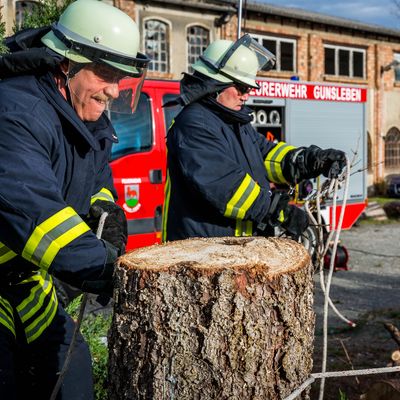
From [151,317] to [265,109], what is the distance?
23.7 ft

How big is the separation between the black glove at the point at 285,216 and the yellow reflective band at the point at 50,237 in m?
1.60

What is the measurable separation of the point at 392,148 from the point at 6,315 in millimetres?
21814

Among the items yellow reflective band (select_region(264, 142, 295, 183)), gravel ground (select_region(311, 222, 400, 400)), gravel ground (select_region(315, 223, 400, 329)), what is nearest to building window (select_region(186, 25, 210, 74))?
gravel ground (select_region(315, 223, 400, 329))

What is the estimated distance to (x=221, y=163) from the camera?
3.20 meters

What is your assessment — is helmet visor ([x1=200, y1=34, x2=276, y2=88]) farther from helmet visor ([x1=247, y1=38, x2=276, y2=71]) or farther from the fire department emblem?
the fire department emblem

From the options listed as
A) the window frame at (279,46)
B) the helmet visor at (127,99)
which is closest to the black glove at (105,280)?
the helmet visor at (127,99)

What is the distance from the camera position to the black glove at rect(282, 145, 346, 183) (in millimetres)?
3703

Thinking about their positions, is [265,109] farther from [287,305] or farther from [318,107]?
[287,305]

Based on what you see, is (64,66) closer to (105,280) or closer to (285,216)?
(105,280)

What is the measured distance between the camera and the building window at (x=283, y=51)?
19062 mm

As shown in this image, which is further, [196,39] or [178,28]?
[196,39]

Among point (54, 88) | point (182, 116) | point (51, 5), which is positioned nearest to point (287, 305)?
point (54, 88)

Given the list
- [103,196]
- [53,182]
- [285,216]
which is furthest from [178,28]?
[53,182]

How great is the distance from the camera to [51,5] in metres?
4.11
